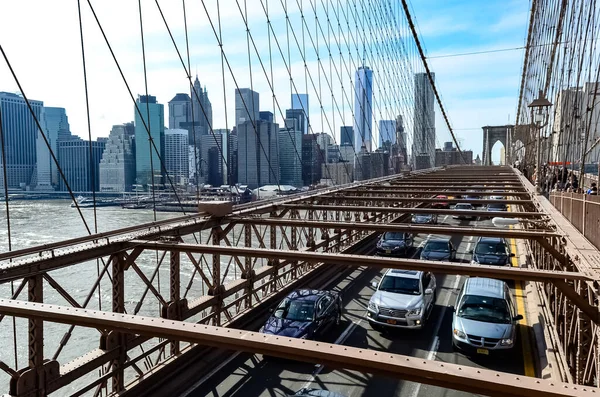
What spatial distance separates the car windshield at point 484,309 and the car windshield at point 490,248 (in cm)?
782

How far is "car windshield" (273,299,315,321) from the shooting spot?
1258cm

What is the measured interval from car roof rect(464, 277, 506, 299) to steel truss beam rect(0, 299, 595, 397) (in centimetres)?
1115

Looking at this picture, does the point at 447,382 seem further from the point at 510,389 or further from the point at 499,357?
the point at 499,357

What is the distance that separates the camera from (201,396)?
9445mm

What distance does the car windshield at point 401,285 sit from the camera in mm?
14853

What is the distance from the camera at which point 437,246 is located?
22000mm

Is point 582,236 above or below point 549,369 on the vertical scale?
above

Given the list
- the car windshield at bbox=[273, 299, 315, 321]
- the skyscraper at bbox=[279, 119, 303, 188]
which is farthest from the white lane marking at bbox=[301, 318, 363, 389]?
the skyscraper at bbox=[279, 119, 303, 188]

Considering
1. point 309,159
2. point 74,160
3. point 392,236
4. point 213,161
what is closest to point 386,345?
point 392,236

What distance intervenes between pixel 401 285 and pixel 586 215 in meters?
7.91

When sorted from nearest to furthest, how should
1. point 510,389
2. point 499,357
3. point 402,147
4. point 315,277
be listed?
point 510,389 → point 499,357 → point 315,277 → point 402,147

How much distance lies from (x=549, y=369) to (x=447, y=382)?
8.42 meters

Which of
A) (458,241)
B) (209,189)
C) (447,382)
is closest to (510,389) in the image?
(447,382)

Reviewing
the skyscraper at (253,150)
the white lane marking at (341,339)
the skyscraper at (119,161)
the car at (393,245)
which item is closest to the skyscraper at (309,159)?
→ the skyscraper at (253,150)
